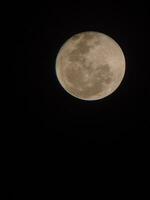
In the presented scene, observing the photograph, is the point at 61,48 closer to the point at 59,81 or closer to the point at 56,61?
the point at 56,61

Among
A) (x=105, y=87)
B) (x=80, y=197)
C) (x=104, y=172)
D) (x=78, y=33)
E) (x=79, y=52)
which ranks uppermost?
(x=78, y=33)

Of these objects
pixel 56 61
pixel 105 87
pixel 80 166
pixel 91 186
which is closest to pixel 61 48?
pixel 56 61

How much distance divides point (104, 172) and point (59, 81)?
8.76ft

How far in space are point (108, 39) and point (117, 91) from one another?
3.78ft

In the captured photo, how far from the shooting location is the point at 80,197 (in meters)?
7.31

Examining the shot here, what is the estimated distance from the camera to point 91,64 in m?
6.05

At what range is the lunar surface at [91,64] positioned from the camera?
6.07m

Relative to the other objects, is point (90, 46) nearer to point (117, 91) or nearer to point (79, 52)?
point (79, 52)

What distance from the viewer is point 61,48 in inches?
243

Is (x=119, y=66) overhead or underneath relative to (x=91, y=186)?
overhead

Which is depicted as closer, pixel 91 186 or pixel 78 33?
pixel 78 33

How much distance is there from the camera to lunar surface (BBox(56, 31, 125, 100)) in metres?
6.07

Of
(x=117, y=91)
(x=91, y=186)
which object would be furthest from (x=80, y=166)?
(x=117, y=91)

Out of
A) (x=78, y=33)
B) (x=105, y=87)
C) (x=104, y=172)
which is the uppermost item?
(x=78, y=33)
